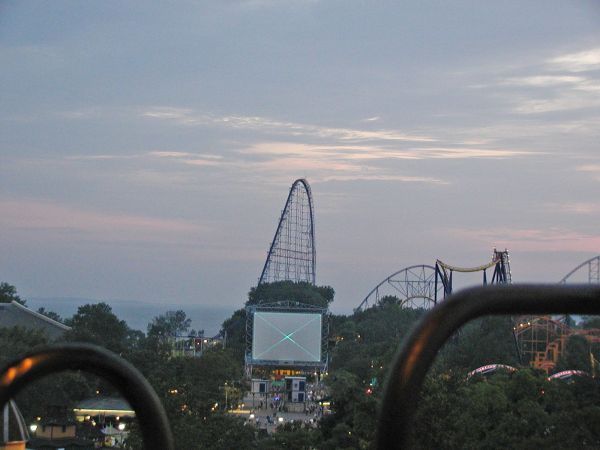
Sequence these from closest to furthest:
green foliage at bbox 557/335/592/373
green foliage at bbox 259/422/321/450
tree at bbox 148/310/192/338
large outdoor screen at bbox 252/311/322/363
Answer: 1. green foliage at bbox 259/422/321/450
2. green foliage at bbox 557/335/592/373
3. large outdoor screen at bbox 252/311/322/363
4. tree at bbox 148/310/192/338

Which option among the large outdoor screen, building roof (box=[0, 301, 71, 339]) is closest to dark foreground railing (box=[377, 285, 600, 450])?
building roof (box=[0, 301, 71, 339])

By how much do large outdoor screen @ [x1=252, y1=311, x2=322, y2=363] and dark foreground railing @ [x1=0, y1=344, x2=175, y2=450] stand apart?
45.8m

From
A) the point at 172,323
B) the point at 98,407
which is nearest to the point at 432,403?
the point at 98,407

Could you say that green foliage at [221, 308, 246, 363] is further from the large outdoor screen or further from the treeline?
the treeline

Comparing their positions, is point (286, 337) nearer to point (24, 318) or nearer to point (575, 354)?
point (24, 318)

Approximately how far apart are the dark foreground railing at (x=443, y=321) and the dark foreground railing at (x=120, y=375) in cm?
27

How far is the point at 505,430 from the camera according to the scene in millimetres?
13500

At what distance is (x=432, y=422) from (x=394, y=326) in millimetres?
34242

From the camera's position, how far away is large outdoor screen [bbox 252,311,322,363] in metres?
46.9

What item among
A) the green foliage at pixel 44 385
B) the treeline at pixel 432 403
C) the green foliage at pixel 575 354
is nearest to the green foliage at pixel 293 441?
the treeline at pixel 432 403

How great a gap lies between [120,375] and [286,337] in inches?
1826

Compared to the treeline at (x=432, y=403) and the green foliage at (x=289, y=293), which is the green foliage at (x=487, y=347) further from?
the green foliage at (x=289, y=293)

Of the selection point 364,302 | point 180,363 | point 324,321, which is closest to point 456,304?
point 180,363

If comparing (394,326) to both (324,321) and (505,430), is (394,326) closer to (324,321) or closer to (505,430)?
(324,321)
